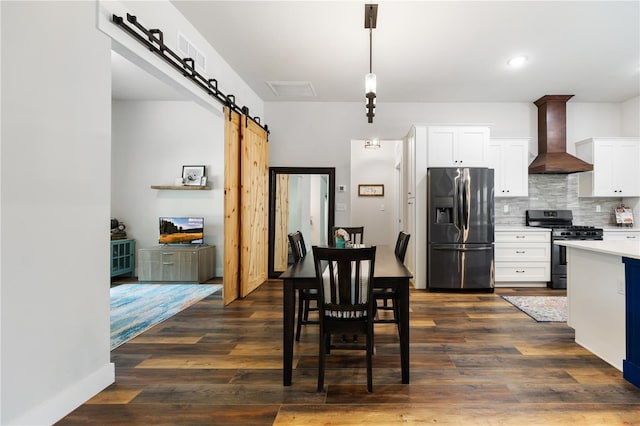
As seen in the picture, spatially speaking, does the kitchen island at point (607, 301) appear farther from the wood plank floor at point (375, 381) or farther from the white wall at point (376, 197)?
the white wall at point (376, 197)

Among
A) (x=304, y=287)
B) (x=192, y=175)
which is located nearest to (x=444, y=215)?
(x=304, y=287)

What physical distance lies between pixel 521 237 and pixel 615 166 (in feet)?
6.14

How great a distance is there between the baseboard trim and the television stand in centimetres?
291

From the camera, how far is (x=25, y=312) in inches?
63.8

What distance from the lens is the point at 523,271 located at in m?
4.98

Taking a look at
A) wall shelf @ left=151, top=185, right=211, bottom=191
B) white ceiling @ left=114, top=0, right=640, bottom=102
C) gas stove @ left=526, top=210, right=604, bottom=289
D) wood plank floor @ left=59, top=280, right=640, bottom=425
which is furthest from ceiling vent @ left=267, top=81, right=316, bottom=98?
gas stove @ left=526, top=210, right=604, bottom=289

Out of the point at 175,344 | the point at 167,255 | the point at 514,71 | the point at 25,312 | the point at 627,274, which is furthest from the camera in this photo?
the point at 167,255

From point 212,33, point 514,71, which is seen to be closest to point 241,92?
point 212,33

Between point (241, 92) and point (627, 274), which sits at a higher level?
point (241, 92)

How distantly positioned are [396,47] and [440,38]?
0.44m

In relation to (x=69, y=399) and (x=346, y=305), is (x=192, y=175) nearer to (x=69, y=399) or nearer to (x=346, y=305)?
(x=69, y=399)

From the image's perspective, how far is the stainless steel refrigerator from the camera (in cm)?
470

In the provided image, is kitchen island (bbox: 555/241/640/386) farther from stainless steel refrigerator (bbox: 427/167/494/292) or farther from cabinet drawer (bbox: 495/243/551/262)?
cabinet drawer (bbox: 495/243/551/262)

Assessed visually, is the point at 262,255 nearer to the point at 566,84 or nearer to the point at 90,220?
the point at 90,220
